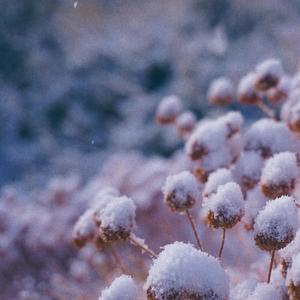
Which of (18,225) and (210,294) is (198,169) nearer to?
(210,294)

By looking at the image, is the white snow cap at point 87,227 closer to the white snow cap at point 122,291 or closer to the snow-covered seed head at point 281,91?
the white snow cap at point 122,291

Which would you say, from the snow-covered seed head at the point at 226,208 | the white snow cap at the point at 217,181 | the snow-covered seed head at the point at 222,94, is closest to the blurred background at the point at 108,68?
the snow-covered seed head at the point at 222,94

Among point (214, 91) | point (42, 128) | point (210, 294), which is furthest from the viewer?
point (42, 128)

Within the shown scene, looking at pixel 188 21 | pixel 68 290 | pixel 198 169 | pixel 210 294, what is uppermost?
pixel 188 21

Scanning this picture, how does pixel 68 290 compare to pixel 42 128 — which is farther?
pixel 42 128

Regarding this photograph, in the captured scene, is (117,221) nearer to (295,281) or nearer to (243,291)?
(243,291)

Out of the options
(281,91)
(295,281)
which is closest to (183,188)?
(295,281)

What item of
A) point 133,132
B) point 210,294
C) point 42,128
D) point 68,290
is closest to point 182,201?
point 210,294
